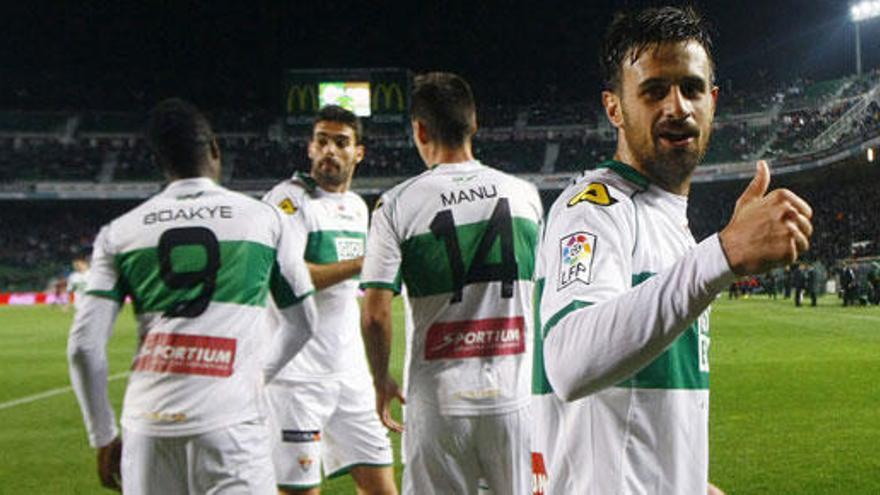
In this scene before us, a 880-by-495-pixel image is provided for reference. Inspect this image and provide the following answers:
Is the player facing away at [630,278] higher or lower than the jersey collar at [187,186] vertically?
lower

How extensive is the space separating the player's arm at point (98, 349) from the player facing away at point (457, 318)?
3.37 feet

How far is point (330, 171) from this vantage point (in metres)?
5.16

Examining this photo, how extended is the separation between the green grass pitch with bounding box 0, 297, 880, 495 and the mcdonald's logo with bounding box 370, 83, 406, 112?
2250 cm

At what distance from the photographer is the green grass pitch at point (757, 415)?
6582 millimetres

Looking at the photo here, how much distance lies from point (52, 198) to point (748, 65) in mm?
44900

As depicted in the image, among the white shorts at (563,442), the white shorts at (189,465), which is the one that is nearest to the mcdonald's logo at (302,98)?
the white shorts at (189,465)

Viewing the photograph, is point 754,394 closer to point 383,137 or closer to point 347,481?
point 347,481

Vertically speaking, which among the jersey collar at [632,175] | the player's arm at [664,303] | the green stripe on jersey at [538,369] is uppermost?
the jersey collar at [632,175]

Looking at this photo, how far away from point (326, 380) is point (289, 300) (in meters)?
1.45

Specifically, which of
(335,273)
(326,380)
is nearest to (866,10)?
(335,273)

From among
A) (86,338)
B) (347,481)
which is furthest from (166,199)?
(347,481)

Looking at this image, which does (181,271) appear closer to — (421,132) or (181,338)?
(181,338)

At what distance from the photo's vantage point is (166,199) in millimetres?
3160

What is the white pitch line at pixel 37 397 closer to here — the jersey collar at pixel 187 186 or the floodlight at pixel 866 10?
the jersey collar at pixel 187 186
